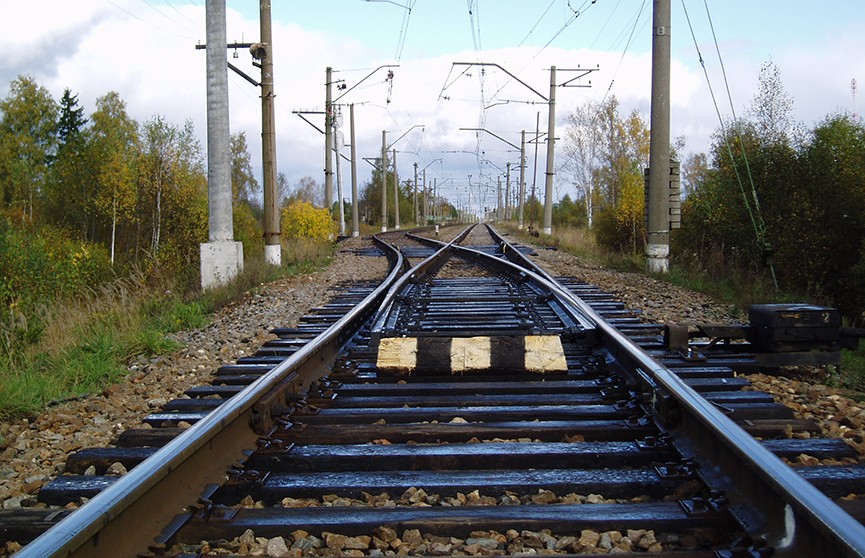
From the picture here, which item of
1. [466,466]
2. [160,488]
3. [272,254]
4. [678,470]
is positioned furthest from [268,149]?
[678,470]

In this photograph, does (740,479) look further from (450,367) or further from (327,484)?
(450,367)

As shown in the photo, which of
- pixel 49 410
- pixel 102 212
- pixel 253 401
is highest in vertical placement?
pixel 102 212

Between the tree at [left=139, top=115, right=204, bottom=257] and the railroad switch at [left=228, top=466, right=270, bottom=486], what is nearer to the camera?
the railroad switch at [left=228, top=466, right=270, bottom=486]

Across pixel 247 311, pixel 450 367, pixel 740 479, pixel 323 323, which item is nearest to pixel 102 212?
pixel 247 311

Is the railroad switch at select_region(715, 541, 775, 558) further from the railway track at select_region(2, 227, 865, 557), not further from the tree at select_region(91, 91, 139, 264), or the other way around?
the tree at select_region(91, 91, 139, 264)

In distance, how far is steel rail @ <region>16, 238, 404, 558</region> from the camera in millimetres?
2090

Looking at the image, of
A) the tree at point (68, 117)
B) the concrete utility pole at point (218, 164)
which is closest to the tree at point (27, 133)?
the tree at point (68, 117)

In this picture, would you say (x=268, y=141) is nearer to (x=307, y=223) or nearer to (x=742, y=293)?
(x=742, y=293)

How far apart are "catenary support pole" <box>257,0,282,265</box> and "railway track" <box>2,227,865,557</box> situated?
1075 cm

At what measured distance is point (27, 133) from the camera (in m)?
60.2

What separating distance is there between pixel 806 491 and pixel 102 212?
3176cm

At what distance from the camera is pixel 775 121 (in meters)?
16.8

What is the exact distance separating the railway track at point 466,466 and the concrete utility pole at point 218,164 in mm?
7343

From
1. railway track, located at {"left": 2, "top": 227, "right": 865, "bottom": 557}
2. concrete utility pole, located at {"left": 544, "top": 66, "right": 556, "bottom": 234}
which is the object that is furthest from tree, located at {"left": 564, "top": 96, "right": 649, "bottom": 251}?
railway track, located at {"left": 2, "top": 227, "right": 865, "bottom": 557}
